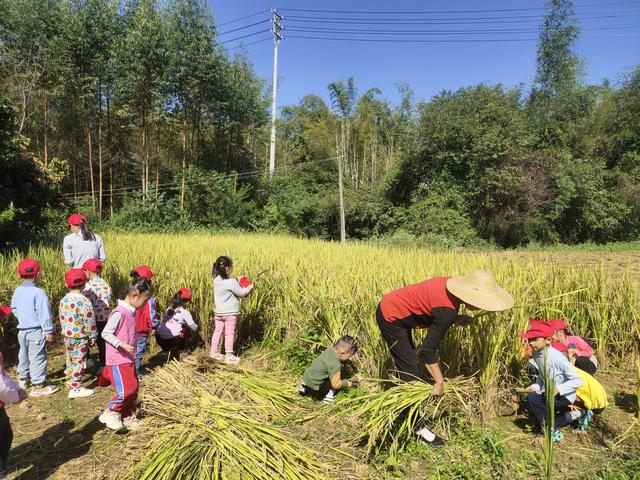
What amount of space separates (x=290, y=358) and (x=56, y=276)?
10.7 feet

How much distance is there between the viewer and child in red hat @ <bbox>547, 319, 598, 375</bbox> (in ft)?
10.0

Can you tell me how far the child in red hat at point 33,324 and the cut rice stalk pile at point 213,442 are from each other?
129cm

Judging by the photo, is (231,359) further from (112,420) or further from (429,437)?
(429,437)

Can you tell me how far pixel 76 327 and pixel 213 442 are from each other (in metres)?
1.94

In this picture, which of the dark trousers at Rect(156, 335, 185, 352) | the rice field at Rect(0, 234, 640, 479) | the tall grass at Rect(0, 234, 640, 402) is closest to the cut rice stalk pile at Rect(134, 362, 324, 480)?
the rice field at Rect(0, 234, 640, 479)

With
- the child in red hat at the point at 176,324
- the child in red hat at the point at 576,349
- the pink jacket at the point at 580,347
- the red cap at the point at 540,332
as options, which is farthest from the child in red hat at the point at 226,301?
the pink jacket at the point at 580,347

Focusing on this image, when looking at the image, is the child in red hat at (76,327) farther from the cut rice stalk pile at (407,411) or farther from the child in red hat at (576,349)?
the child in red hat at (576,349)

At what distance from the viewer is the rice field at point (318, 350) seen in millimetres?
2271

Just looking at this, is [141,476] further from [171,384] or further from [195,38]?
[195,38]

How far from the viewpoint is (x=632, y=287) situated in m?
3.94

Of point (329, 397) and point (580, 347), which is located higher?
point (580, 347)

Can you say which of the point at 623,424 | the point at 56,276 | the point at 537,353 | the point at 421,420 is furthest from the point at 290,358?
the point at 56,276

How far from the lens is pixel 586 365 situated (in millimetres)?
3180

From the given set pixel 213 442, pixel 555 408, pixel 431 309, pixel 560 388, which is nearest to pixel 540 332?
pixel 560 388
